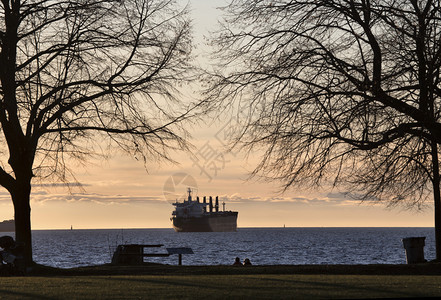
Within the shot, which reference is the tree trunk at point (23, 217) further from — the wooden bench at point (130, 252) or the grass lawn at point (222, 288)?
the grass lawn at point (222, 288)

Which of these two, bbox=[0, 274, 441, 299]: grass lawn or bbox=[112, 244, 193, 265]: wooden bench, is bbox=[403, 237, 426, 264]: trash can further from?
bbox=[0, 274, 441, 299]: grass lawn

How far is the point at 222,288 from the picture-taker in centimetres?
1362

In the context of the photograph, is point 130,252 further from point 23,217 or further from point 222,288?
point 222,288

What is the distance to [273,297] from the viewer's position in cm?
1199

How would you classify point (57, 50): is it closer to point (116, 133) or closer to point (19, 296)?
point (116, 133)

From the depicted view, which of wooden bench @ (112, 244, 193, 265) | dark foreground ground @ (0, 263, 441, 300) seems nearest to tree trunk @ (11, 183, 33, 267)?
wooden bench @ (112, 244, 193, 265)

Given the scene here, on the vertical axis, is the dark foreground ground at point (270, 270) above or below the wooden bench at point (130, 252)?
below

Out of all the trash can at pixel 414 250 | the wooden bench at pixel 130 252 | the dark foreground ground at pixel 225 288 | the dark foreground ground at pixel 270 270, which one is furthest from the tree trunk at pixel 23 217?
the trash can at pixel 414 250

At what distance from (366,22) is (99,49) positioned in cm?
875

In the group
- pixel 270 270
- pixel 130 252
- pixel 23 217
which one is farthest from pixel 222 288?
pixel 130 252

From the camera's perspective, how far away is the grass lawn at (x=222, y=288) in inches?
487

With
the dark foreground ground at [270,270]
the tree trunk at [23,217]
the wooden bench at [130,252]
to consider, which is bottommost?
the dark foreground ground at [270,270]

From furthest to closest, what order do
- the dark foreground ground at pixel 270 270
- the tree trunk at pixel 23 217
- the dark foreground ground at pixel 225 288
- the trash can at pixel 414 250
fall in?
the trash can at pixel 414 250
the tree trunk at pixel 23 217
the dark foreground ground at pixel 270 270
the dark foreground ground at pixel 225 288

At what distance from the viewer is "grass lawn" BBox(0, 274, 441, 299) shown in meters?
12.4
